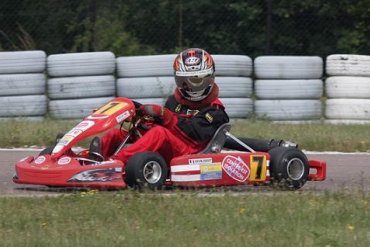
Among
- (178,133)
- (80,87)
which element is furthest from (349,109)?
A: (178,133)

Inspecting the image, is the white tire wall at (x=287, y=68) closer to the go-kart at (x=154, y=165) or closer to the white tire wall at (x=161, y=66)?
the white tire wall at (x=161, y=66)

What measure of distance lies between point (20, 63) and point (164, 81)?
186cm

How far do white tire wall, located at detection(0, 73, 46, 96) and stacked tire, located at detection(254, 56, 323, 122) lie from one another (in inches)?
113

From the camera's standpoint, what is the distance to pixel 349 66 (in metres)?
12.6

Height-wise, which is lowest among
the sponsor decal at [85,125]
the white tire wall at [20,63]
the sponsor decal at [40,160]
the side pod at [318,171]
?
the side pod at [318,171]

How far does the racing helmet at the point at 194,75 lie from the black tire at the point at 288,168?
29.2 inches

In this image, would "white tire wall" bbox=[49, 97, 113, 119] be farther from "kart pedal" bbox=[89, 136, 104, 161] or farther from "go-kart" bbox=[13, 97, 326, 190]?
"kart pedal" bbox=[89, 136, 104, 161]

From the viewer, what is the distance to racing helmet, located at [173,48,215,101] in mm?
7770

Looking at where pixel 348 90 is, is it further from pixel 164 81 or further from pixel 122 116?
pixel 122 116

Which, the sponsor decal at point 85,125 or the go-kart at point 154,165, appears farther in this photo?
the sponsor decal at point 85,125

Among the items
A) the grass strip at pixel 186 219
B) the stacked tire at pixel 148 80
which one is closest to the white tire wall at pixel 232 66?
the stacked tire at pixel 148 80

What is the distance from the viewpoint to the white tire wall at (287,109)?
12.6 meters

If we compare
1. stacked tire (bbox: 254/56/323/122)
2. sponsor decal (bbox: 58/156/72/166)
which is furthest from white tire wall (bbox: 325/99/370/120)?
sponsor decal (bbox: 58/156/72/166)

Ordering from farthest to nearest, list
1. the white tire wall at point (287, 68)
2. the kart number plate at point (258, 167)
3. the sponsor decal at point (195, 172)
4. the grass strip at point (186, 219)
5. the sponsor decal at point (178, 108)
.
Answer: the white tire wall at point (287, 68) → the sponsor decal at point (178, 108) → the kart number plate at point (258, 167) → the sponsor decal at point (195, 172) → the grass strip at point (186, 219)
